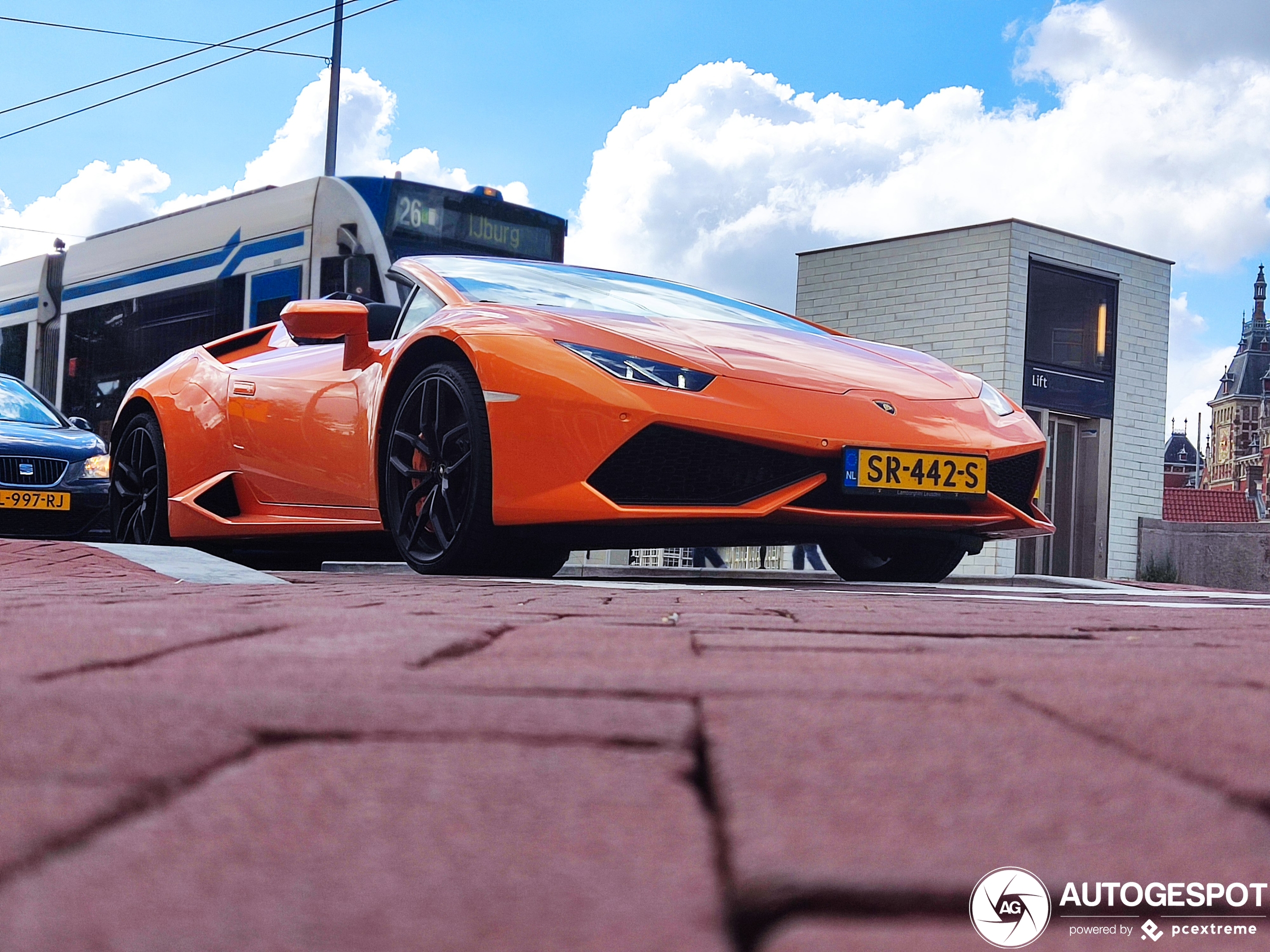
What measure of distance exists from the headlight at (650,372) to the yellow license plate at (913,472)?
489 mm

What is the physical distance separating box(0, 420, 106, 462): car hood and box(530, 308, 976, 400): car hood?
5.27 metres

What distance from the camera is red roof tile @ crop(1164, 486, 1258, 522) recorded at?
39625mm

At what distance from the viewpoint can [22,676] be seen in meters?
1.31

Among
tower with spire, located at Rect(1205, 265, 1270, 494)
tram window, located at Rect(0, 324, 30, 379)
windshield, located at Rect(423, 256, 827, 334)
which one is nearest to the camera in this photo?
windshield, located at Rect(423, 256, 827, 334)

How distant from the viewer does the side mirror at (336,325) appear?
15.8 feet

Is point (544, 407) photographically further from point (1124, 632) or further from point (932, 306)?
point (932, 306)

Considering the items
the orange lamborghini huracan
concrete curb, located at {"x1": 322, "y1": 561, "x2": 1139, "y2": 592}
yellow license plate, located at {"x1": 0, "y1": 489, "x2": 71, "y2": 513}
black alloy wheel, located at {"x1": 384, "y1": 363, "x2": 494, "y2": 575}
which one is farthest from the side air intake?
yellow license plate, located at {"x1": 0, "y1": 489, "x2": 71, "y2": 513}

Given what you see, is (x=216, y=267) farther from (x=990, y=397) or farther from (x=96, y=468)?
(x=990, y=397)

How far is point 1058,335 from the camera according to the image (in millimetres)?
A: 18359

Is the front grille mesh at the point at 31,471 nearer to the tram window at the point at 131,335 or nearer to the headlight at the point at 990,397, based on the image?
the tram window at the point at 131,335

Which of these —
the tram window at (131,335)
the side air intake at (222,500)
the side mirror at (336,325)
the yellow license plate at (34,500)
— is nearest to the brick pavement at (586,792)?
the side mirror at (336,325)

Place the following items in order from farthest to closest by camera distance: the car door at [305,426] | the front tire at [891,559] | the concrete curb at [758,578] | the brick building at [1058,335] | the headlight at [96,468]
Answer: the brick building at [1058,335] → the headlight at [96,468] → the front tire at [891,559] → the concrete curb at [758,578] → the car door at [305,426]
